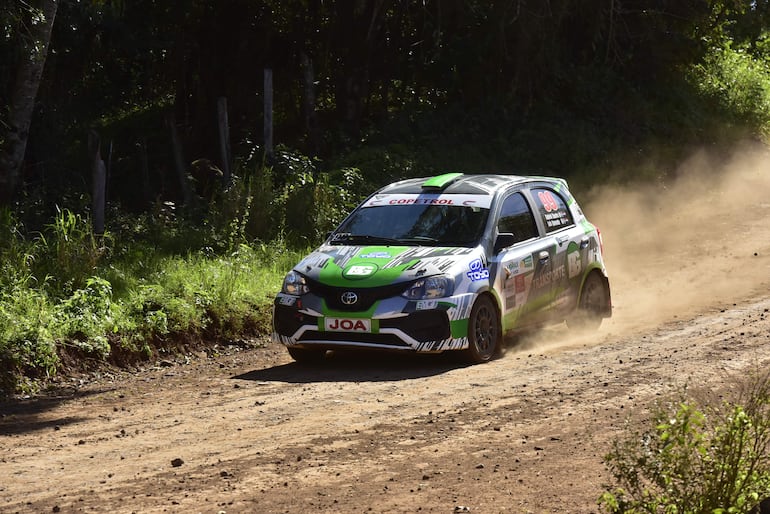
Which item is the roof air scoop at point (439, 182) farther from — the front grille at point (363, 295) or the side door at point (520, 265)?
the front grille at point (363, 295)

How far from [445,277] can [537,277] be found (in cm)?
158

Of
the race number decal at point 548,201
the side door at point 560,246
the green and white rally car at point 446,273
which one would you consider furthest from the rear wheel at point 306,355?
the race number decal at point 548,201

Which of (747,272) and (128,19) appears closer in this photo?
(747,272)

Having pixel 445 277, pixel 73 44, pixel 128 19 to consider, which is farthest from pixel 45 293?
pixel 128 19

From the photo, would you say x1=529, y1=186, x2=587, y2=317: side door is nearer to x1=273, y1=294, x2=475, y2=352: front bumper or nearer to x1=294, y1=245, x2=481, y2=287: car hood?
x1=294, y1=245, x2=481, y2=287: car hood

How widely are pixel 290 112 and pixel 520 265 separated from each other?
14799 millimetres

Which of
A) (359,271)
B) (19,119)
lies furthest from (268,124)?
(359,271)

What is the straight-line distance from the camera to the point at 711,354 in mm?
10625

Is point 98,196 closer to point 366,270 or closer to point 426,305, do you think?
point 366,270

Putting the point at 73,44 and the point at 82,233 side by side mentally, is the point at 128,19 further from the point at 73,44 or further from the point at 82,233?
the point at 82,233

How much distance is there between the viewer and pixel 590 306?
12.9 m

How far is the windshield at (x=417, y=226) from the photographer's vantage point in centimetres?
1141

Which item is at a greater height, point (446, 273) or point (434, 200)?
point (434, 200)

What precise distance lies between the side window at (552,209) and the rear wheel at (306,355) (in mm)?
2816
